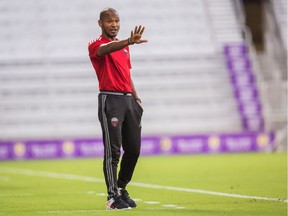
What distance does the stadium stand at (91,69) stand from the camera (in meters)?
27.3

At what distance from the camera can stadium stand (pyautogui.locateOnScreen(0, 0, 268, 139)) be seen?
2731 centimetres

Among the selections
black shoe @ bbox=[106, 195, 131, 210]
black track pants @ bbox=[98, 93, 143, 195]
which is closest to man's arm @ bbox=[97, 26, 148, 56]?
black track pants @ bbox=[98, 93, 143, 195]

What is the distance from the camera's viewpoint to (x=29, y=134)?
2686 cm

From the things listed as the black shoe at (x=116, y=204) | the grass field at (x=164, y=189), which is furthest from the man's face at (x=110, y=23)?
the grass field at (x=164, y=189)

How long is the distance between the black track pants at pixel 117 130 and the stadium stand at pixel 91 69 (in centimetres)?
1741

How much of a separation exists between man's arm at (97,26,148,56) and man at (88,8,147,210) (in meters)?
0.05

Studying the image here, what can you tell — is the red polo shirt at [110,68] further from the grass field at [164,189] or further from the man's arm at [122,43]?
the grass field at [164,189]

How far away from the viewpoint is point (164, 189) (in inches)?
480

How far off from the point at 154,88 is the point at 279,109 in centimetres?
417

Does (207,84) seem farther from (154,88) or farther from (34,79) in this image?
(34,79)

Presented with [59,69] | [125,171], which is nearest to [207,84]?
[59,69]

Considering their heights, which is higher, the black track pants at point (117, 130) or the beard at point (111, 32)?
the beard at point (111, 32)

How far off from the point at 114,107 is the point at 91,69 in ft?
65.3

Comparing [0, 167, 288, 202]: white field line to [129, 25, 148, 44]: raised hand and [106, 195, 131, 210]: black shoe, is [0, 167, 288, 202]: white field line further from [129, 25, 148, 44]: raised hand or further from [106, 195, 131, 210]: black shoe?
[129, 25, 148, 44]: raised hand
